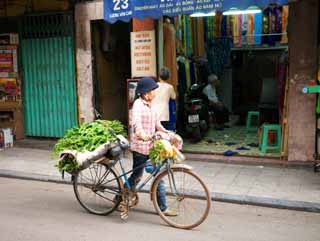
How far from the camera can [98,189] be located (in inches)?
228

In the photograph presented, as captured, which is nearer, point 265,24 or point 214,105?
point 214,105

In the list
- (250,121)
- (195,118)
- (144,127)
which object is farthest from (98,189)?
(250,121)

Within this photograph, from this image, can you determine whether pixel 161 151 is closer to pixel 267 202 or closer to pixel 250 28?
pixel 267 202

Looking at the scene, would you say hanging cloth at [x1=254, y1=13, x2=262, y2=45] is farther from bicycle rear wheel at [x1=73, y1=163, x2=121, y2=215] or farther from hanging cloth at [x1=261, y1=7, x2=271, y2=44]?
bicycle rear wheel at [x1=73, y1=163, x2=121, y2=215]

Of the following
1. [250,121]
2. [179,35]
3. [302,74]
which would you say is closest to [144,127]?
[302,74]

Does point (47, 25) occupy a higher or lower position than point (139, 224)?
higher

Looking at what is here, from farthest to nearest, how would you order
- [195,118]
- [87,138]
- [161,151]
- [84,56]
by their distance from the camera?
[195,118]
[84,56]
[87,138]
[161,151]

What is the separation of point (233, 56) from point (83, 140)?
952 centimetres

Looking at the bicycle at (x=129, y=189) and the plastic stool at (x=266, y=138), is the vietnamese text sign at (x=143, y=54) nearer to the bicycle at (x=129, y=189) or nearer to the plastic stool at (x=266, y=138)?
the plastic stool at (x=266, y=138)

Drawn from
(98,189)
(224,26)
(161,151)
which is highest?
(224,26)

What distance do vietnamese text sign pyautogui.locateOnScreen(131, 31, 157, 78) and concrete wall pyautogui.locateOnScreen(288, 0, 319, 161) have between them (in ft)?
8.43

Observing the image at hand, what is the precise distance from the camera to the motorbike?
9.99 m

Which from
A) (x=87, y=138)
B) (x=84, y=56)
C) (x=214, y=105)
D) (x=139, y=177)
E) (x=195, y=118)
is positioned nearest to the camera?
(x=87, y=138)

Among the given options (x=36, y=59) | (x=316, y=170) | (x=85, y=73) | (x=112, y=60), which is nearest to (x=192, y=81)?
(x=112, y=60)
